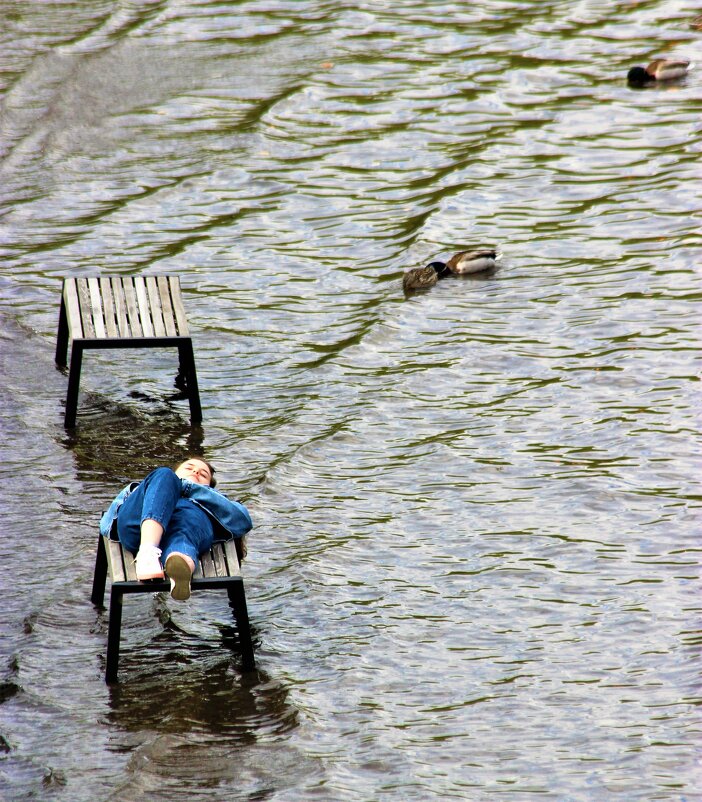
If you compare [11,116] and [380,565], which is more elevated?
[11,116]

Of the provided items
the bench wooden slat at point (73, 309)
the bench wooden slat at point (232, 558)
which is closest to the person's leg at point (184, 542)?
the bench wooden slat at point (232, 558)

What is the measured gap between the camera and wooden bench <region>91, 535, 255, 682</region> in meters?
6.64

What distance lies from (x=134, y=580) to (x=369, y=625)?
163 centimetres

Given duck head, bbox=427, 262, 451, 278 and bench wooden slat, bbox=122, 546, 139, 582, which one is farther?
duck head, bbox=427, 262, 451, 278

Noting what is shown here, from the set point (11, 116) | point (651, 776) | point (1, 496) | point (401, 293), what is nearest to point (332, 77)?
point (11, 116)

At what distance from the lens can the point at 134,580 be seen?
6707 millimetres

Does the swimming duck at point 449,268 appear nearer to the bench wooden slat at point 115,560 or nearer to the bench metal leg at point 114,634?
the bench wooden slat at point 115,560

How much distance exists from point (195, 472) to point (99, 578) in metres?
0.87

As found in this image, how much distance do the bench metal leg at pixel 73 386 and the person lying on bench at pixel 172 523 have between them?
111 inches

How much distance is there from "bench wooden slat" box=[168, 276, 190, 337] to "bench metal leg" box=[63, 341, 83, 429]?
81 cm

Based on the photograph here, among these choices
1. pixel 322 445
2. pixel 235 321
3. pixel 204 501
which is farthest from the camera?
pixel 235 321

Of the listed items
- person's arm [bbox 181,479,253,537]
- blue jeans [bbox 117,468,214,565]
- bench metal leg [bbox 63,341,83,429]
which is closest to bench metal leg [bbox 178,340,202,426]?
bench metal leg [bbox 63,341,83,429]

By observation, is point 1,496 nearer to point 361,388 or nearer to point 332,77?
point 361,388

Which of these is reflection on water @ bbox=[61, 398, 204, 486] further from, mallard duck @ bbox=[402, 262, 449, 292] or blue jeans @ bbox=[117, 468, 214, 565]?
mallard duck @ bbox=[402, 262, 449, 292]
